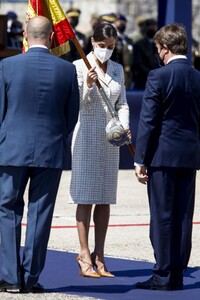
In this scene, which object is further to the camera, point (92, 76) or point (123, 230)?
point (123, 230)

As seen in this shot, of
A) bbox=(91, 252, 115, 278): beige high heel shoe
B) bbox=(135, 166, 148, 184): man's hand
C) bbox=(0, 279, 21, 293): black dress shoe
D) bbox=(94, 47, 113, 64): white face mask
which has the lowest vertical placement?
bbox=(91, 252, 115, 278): beige high heel shoe

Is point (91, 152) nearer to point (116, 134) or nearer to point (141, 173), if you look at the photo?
point (116, 134)

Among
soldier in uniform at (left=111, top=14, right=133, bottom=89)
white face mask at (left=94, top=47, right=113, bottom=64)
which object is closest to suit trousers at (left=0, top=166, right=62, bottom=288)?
white face mask at (left=94, top=47, right=113, bottom=64)

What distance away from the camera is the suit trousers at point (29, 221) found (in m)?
7.45

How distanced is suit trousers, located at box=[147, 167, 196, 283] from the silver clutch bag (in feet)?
1.48

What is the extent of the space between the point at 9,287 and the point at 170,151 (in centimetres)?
Result: 136

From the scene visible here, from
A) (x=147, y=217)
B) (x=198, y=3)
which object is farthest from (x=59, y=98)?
(x=198, y=3)

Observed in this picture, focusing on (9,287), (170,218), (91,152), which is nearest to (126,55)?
(91,152)

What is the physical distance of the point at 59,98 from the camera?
7.48 m

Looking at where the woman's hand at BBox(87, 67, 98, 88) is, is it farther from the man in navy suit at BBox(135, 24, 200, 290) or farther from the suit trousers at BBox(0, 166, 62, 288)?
the suit trousers at BBox(0, 166, 62, 288)

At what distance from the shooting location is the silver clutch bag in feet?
26.5

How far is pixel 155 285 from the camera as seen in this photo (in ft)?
25.6

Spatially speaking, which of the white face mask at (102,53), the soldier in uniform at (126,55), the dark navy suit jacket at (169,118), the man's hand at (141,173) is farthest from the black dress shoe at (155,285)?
the soldier in uniform at (126,55)

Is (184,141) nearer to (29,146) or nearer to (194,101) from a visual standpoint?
(194,101)
